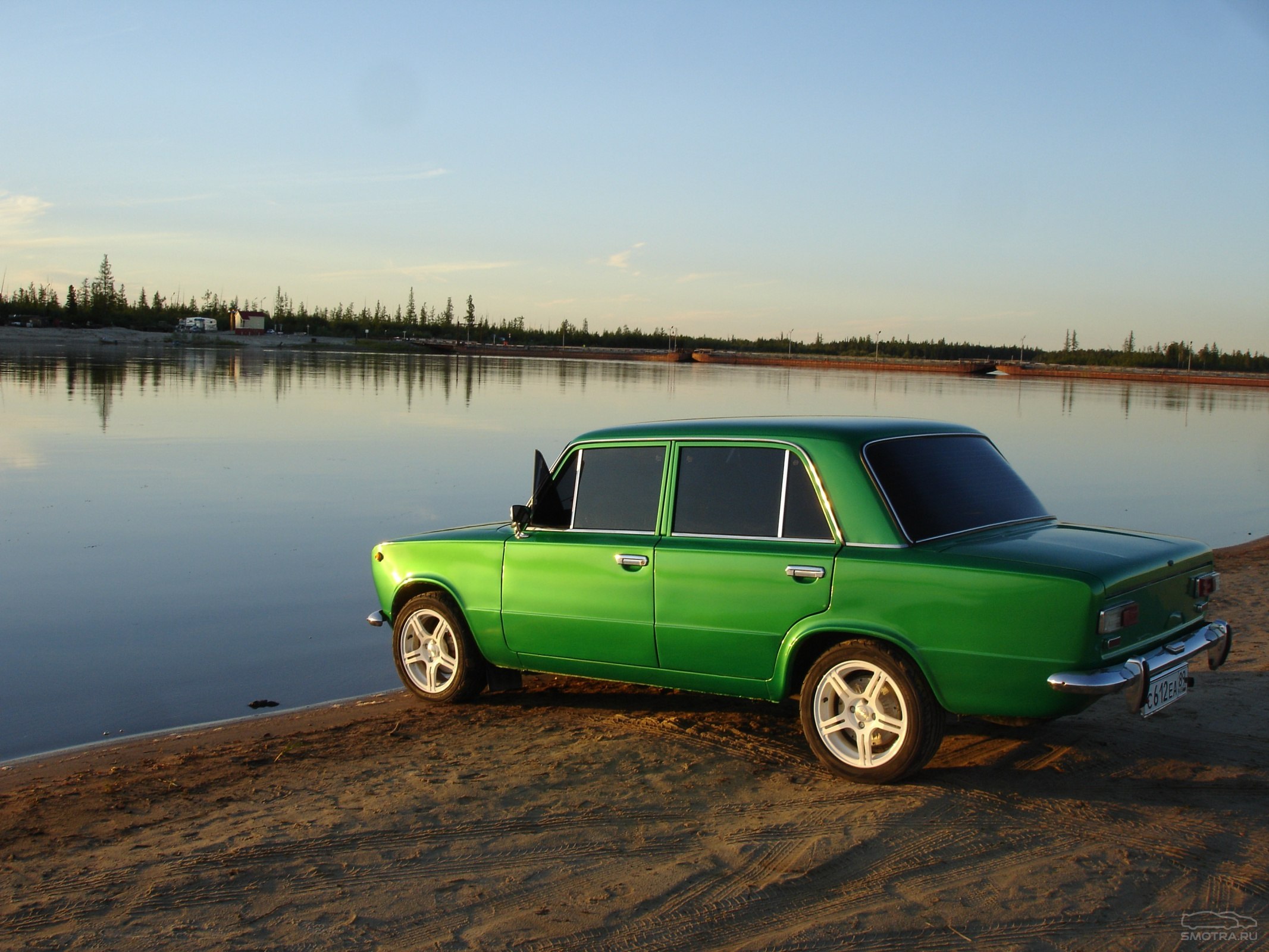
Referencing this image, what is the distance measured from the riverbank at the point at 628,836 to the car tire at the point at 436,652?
0.27 meters

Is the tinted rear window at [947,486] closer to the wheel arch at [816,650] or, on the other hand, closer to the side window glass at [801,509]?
the side window glass at [801,509]

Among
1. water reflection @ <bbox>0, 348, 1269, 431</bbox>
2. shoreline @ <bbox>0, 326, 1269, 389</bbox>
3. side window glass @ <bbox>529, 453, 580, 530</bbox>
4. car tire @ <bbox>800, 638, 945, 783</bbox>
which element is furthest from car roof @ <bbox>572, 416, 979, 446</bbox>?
shoreline @ <bbox>0, 326, 1269, 389</bbox>

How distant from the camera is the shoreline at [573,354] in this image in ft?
333

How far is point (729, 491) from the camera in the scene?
5.69 metres

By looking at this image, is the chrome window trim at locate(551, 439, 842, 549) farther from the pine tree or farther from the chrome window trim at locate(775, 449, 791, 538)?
the pine tree

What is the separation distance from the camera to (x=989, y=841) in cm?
449

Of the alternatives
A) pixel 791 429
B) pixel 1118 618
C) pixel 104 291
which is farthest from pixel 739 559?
pixel 104 291

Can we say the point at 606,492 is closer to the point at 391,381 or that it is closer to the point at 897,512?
the point at 897,512

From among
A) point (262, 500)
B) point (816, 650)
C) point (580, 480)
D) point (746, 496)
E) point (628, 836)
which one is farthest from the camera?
point (262, 500)

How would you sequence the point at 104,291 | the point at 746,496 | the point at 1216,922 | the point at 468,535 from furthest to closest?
the point at 104,291 < the point at 468,535 < the point at 746,496 < the point at 1216,922

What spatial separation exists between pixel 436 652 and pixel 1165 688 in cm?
409

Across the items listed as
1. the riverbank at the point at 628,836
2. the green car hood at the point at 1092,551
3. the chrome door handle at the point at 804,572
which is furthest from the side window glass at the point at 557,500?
the green car hood at the point at 1092,551

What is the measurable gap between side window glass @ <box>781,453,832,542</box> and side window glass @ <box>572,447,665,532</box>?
2.62ft

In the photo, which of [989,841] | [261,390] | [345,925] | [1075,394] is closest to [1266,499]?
[989,841]
